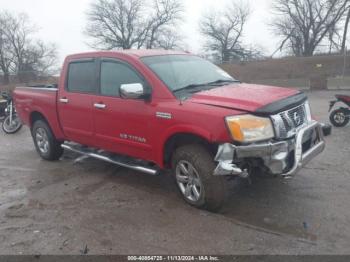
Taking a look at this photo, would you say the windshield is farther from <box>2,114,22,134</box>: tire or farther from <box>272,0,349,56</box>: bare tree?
<box>272,0,349,56</box>: bare tree

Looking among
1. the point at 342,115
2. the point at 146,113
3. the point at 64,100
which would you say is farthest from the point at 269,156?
the point at 342,115

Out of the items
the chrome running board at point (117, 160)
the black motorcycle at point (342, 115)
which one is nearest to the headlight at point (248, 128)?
the chrome running board at point (117, 160)

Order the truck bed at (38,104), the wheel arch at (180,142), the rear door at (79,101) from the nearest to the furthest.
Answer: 1. the wheel arch at (180,142)
2. the rear door at (79,101)
3. the truck bed at (38,104)

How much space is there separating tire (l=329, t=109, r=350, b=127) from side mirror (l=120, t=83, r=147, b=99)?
6.28 m

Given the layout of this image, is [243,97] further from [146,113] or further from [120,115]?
[120,115]

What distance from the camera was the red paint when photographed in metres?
4.05

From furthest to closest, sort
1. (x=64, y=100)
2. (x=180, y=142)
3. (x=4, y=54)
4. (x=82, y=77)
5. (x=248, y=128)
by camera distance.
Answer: (x=4, y=54) < (x=64, y=100) < (x=82, y=77) < (x=180, y=142) < (x=248, y=128)

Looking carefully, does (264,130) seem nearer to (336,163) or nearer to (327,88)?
(336,163)

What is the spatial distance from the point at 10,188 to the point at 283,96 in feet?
13.6

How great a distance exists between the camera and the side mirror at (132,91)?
4.46 metres

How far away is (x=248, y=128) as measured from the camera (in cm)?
386

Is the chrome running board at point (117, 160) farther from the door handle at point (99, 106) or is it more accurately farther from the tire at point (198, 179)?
the door handle at point (99, 106)

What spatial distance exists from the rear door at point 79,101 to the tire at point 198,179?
1766 millimetres

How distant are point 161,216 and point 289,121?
5.94 feet
